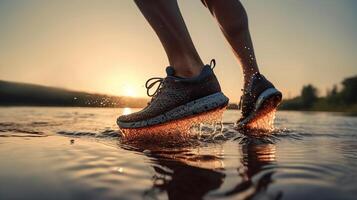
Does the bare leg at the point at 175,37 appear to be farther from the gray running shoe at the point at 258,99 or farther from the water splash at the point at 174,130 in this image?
the gray running shoe at the point at 258,99

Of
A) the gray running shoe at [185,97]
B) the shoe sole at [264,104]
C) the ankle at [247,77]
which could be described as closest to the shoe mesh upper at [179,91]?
the gray running shoe at [185,97]

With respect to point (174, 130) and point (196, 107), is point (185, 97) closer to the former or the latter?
point (196, 107)

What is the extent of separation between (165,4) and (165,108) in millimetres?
652

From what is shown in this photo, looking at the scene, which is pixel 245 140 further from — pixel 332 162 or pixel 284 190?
pixel 284 190

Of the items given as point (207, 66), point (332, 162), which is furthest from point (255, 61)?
point (332, 162)

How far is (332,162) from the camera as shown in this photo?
1.26 metres

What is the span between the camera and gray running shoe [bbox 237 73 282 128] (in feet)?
9.15

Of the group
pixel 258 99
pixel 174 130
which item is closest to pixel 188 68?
pixel 174 130

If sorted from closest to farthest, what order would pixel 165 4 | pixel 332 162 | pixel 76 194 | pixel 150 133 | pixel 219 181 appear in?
1. pixel 76 194
2. pixel 219 181
3. pixel 332 162
4. pixel 165 4
5. pixel 150 133

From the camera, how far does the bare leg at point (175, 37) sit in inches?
86.8

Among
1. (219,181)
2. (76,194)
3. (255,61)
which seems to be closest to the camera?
(76,194)

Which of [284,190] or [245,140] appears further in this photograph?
[245,140]

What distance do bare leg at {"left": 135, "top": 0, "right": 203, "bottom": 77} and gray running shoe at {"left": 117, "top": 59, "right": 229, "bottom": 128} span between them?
62 millimetres

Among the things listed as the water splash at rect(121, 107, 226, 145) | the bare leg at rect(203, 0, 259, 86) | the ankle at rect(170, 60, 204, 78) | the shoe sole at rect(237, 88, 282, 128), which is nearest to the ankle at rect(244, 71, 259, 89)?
the bare leg at rect(203, 0, 259, 86)
